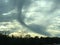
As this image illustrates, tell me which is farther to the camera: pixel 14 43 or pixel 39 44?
pixel 39 44

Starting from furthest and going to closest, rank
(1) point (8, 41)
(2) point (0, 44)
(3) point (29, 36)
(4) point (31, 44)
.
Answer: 1. (3) point (29, 36)
2. (4) point (31, 44)
3. (1) point (8, 41)
4. (2) point (0, 44)

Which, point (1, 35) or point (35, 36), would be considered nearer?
point (1, 35)

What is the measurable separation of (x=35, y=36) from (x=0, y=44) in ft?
117

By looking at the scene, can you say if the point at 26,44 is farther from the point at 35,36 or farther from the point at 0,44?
the point at 35,36

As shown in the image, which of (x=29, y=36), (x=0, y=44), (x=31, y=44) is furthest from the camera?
(x=29, y=36)

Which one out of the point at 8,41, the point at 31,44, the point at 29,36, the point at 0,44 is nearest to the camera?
the point at 0,44

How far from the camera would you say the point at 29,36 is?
341ft

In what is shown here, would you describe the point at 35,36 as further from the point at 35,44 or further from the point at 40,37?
the point at 35,44

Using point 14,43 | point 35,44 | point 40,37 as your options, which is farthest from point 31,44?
point 40,37

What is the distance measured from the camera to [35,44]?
87125 millimetres

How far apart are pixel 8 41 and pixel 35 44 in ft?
36.8

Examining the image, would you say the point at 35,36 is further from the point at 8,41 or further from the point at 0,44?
the point at 0,44

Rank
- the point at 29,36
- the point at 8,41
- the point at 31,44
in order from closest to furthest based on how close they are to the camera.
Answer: the point at 8,41, the point at 31,44, the point at 29,36

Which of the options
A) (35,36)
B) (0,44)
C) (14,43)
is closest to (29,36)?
(35,36)
